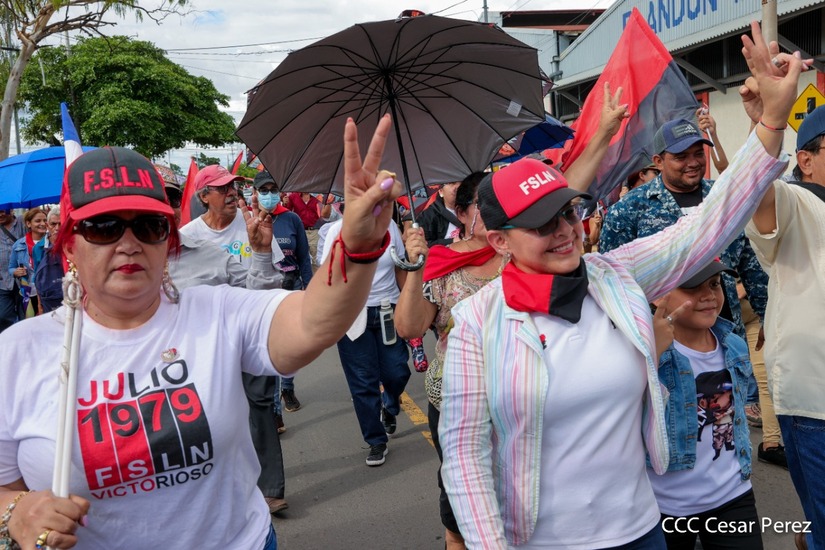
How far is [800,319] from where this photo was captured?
2.83 metres

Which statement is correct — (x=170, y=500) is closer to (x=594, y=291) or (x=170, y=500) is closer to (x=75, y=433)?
(x=75, y=433)

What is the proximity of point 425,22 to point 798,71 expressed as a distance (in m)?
1.60

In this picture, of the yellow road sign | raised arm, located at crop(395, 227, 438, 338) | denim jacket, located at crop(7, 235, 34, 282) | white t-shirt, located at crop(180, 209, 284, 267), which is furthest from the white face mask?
the yellow road sign

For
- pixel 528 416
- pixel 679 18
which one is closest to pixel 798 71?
pixel 528 416

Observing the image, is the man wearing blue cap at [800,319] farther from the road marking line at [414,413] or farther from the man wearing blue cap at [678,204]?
the road marking line at [414,413]

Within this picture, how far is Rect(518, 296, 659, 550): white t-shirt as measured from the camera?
2166 millimetres

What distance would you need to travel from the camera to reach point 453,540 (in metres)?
3.53

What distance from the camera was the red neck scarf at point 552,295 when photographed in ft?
7.24

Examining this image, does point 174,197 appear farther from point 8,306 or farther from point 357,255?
point 8,306

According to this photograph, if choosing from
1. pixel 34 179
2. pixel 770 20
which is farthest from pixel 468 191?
pixel 770 20

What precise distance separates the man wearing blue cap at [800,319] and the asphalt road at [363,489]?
4.54 feet

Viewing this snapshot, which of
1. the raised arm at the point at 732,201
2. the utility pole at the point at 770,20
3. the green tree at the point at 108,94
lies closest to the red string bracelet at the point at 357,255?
the raised arm at the point at 732,201

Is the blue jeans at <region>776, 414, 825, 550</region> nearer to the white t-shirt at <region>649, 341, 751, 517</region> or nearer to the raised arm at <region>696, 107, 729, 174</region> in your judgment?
the white t-shirt at <region>649, 341, 751, 517</region>

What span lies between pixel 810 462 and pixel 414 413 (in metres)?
4.17
